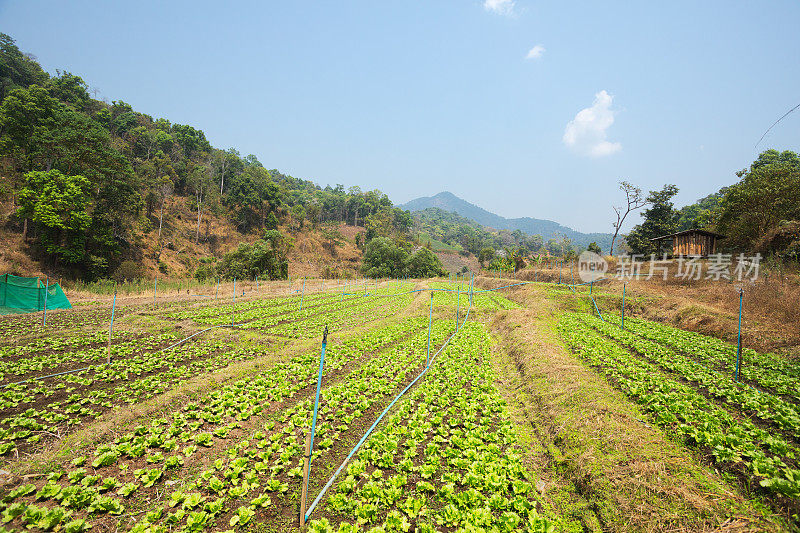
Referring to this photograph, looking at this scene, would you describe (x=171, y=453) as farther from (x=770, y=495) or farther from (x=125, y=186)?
(x=125, y=186)

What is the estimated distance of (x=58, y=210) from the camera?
30641 millimetres

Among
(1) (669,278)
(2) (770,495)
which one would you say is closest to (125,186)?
(2) (770,495)

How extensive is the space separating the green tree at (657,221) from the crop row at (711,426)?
40550 millimetres

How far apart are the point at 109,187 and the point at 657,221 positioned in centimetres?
7130

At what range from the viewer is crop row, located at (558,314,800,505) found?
479cm

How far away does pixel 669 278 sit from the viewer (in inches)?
1096

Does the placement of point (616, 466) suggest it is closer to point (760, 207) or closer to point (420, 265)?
point (760, 207)

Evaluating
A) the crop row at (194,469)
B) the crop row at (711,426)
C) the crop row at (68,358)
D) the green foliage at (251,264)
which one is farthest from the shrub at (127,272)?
the crop row at (711,426)

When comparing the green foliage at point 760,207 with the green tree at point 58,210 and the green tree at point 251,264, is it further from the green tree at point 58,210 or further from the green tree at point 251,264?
the green tree at point 58,210

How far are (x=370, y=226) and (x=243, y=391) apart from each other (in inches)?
3303

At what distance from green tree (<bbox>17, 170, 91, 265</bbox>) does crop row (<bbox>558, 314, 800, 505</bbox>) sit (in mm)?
45945

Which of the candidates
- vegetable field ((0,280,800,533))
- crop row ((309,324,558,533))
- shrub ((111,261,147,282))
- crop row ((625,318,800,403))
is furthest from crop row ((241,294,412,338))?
shrub ((111,261,147,282))

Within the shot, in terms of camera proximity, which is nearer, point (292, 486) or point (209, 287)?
point (292, 486)

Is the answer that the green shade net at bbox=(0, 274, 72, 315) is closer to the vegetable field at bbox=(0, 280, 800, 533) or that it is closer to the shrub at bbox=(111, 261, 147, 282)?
the vegetable field at bbox=(0, 280, 800, 533)
